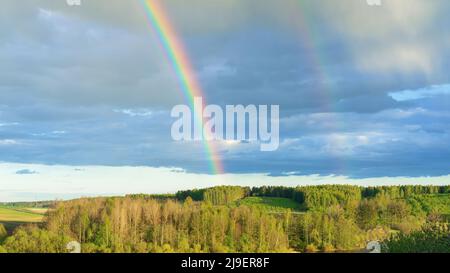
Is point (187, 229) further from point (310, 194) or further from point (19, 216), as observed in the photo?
point (310, 194)

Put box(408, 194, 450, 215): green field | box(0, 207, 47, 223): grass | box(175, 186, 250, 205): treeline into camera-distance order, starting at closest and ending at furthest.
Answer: box(0, 207, 47, 223): grass < box(408, 194, 450, 215): green field < box(175, 186, 250, 205): treeline

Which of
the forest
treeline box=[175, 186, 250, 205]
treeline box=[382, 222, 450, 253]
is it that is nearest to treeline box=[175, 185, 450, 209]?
treeline box=[175, 186, 250, 205]

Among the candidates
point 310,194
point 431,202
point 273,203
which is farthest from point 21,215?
point 431,202

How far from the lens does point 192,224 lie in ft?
377

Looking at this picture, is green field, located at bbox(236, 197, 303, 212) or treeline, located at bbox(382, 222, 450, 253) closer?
treeline, located at bbox(382, 222, 450, 253)

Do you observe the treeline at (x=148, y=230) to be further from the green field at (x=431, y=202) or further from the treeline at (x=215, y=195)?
the green field at (x=431, y=202)

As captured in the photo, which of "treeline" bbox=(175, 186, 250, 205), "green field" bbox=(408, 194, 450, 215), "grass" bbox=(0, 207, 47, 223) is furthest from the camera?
"treeline" bbox=(175, 186, 250, 205)

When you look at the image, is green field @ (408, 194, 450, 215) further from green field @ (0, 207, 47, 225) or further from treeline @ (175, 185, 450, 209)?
green field @ (0, 207, 47, 225)

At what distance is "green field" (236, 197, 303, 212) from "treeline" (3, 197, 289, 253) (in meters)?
36.6

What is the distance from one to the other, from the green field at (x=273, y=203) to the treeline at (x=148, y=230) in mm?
36583

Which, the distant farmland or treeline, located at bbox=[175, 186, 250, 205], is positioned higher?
treeline, located at bbox=[175, 186, 250, 205]

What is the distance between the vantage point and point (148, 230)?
4407 inches

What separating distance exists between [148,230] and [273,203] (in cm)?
6861

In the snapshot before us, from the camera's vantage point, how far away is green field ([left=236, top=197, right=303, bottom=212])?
161750 mm
